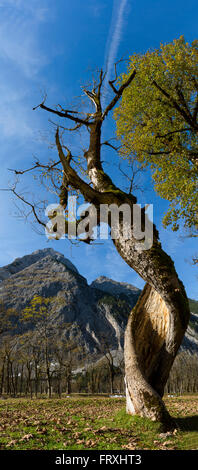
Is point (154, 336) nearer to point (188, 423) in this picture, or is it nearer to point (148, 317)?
point (148, 317)

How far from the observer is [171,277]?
317 inches

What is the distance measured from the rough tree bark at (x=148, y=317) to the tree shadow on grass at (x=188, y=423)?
689 mm

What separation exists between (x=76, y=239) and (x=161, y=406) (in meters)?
5.58

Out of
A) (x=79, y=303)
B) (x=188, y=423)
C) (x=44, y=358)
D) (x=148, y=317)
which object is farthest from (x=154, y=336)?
(x=79, y=303)

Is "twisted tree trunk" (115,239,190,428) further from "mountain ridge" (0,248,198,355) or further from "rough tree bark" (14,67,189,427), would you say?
"mountain ridge" (0,248,198,355)

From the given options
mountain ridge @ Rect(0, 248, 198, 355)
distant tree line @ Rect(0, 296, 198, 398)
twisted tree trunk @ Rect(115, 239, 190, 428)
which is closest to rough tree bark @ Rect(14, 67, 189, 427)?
twisted tree trunk @ Rect(115, 239, 190, 428)

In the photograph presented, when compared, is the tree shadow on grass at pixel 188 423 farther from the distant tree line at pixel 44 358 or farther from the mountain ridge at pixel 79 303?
the mountain ridge at pixel 79 303

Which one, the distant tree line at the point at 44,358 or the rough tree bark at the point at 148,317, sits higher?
the rough tree bark at the point at 148,317

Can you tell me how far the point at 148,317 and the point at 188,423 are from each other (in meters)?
3.18

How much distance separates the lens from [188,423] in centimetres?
832

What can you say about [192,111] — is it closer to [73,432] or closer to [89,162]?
[89,162]

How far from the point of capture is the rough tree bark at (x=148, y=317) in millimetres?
7949

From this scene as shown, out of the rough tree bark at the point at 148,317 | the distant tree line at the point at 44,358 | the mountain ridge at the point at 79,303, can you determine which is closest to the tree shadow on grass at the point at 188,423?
the rough tree bark at the point at 148,317
